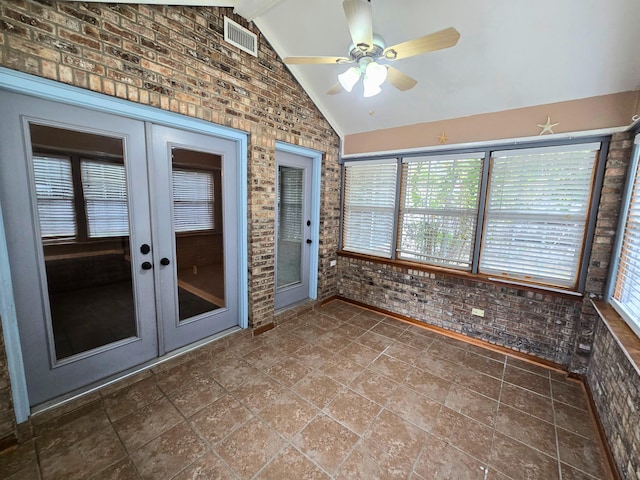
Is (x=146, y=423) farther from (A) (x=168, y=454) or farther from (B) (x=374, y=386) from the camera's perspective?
(B) (x=374, y=386)

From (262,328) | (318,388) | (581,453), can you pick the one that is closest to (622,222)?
(581,453)

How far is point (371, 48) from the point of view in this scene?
5.77ft

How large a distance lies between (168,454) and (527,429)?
2.50 m

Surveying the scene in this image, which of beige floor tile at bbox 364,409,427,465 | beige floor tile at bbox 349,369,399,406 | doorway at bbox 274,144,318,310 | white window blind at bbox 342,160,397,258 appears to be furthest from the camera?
white window blind at bbox 342,160,397,258

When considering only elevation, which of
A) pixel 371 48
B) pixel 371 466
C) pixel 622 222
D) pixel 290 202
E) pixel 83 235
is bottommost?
pixel 371 466

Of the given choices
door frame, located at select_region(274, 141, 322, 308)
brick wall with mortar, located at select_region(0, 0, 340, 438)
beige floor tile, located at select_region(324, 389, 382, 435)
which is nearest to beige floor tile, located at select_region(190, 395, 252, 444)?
beige floor tile, located at select_region(324, 389, 382, 435)

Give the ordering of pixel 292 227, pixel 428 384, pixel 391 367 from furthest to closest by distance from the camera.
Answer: pixel 292 227
pixel 391 367
pixel 428 384

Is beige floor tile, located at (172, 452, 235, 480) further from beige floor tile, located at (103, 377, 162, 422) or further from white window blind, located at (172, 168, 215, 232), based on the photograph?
white window blind, located at (172, 168, 215, 232)

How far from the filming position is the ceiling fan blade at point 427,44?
149 cm

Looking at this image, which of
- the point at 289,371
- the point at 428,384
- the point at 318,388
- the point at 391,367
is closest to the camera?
the point at 318,388

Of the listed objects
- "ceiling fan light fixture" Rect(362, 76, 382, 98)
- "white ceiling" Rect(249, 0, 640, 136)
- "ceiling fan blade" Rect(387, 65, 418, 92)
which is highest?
"white ceiling" Rect(249, 0, 640, 136)

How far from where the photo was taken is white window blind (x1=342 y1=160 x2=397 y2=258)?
3.68 meters

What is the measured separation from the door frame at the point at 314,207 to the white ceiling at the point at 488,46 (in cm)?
86

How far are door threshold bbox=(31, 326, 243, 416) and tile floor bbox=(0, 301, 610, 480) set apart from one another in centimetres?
5
